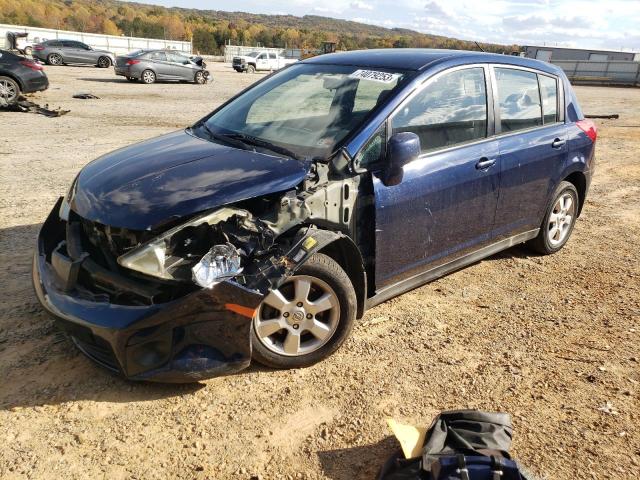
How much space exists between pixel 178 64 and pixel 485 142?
22.0 meters

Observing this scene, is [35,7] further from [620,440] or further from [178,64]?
[620,440]

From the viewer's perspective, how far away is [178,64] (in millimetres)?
23500

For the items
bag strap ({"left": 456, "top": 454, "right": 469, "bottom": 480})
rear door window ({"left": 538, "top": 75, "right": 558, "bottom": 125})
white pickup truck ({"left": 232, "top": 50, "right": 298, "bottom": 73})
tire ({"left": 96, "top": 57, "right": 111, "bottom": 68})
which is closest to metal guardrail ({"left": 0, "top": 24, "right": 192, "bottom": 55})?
white pickup truck ({"left": 232, "top": 50, "right": 298, "bottom": 73})

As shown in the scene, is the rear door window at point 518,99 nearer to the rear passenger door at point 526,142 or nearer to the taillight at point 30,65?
the rear passenger door at point 526,142

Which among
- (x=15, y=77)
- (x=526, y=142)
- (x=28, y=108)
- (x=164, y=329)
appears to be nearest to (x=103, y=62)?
(x=15, y=77)

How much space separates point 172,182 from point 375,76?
1671mm

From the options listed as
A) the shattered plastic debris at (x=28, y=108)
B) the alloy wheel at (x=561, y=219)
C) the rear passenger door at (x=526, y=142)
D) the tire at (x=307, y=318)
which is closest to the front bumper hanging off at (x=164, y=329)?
the tire at (x=307, y=318)

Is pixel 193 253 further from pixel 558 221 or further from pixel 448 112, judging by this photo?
pixel 558 221

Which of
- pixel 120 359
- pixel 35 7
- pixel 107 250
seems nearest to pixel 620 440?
pixel 120 359

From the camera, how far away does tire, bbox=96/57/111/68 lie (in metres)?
29.8

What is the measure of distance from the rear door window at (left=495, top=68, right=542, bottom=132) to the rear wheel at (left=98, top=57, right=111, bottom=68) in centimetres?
3008

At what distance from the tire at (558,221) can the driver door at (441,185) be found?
1.04 meters

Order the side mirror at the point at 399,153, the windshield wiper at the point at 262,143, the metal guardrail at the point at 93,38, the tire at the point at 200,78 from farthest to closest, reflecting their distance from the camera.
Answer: the metal guardrail at the point at 93,38 < the tire at the point at 200,78 < the windshield wiper at the point at 262,143 < the side mirror at the point at 399,153

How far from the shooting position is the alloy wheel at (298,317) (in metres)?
3.01
